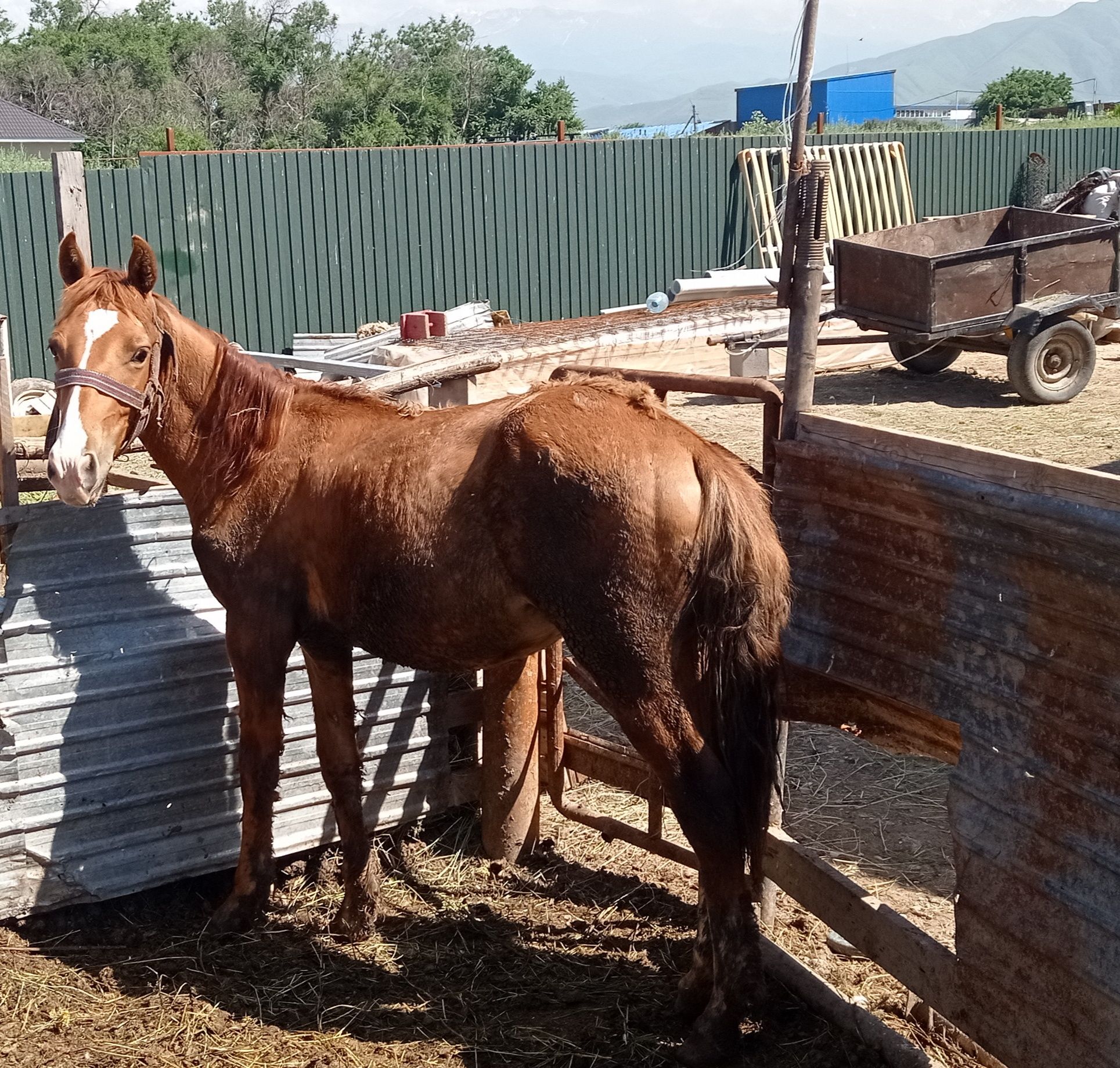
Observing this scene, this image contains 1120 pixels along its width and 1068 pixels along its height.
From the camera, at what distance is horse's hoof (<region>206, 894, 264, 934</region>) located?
12.9 feet

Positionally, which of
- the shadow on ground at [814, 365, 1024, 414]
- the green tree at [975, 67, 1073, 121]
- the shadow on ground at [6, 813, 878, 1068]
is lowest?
the shadow on ground at [6, 813, 878, 1068]

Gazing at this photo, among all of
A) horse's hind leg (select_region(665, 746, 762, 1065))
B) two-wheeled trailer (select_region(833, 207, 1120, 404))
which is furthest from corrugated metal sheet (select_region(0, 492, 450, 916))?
two-wheeled trailer (select_region(833, 207, 1120, 404))

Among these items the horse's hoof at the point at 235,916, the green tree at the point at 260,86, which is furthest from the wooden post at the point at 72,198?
the green tree at the point at 260,86

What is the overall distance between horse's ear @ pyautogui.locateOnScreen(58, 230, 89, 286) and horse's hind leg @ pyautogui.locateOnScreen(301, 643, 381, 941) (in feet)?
4.65

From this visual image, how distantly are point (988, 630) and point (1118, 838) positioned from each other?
0.53 meters

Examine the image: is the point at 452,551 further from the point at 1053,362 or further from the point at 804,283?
the point at 1053,362

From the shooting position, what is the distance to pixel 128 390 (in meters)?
3.65

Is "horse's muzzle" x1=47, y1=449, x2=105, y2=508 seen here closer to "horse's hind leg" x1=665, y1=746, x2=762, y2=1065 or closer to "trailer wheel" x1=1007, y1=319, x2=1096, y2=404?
"horse's hind leg" x1=665, y1=746, x2=762, y2=1065

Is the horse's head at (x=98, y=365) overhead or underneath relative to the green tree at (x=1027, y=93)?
underneath

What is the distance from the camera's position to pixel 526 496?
10.6ft

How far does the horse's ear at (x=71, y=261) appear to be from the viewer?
12.4 ft

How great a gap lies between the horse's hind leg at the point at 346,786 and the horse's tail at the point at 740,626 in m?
1.34

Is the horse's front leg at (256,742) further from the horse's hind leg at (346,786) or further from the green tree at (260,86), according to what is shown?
the green tree at (260,86)

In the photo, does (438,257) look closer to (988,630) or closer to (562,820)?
(562,820)
